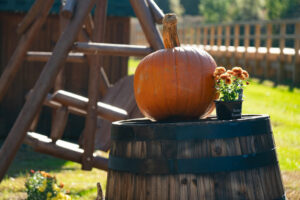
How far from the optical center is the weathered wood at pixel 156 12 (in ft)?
18.4

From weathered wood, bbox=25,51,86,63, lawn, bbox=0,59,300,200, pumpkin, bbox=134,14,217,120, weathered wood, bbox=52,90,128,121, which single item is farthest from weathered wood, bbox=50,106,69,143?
pumpkin, bbox=134,14,217,120

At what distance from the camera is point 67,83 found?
10.2m

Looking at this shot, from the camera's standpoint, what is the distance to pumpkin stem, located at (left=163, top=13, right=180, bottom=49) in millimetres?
4004

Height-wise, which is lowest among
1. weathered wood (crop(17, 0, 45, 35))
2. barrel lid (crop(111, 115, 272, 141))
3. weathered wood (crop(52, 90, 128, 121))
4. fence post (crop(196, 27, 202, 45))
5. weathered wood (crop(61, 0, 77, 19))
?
barrel lid (crop(111, 115, 272, 141))

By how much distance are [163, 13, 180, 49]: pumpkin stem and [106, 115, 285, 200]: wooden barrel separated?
34.4 inches

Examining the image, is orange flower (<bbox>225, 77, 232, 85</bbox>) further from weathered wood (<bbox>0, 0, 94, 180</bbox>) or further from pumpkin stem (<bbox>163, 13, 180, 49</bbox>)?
weathered wood (<bbox>0, 0, 94, 180</bbox>)

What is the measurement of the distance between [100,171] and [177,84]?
3.81m

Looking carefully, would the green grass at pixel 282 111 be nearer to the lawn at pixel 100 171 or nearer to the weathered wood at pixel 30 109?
the lawn at pixel 100 171

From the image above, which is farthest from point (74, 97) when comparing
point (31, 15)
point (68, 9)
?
point (31, 15)

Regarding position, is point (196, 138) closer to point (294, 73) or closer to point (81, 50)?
point (81, 50)

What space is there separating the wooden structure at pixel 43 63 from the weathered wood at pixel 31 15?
9.89 feet

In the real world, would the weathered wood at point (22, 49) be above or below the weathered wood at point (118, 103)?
above

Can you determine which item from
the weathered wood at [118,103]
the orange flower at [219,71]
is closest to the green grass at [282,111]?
the weathered wood at [118,103]

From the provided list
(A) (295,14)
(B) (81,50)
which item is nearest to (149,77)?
(B) (81,50)
